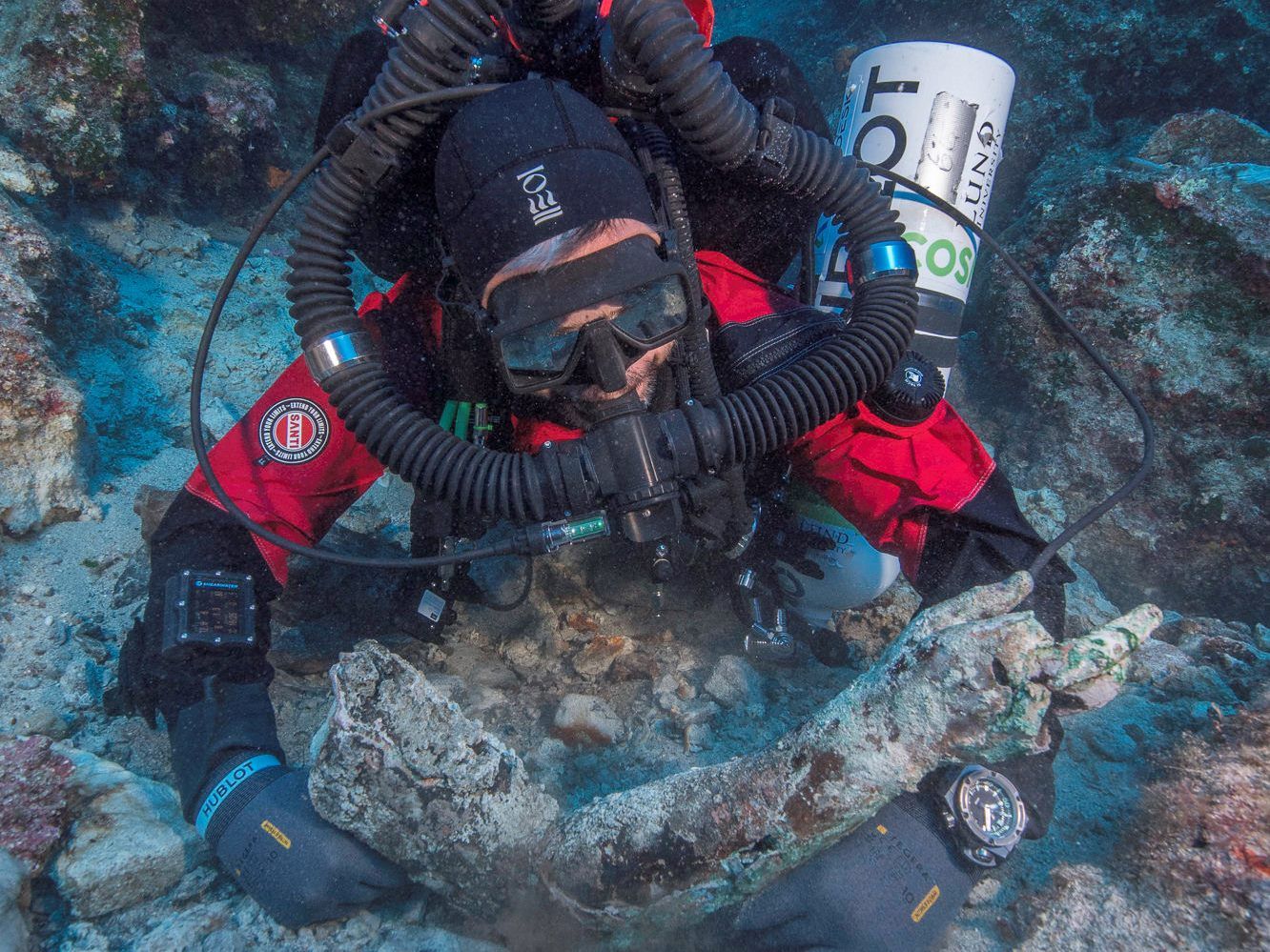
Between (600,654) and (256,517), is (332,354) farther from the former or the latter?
(600,654)

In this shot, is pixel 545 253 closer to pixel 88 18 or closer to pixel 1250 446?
pixel 1250 446

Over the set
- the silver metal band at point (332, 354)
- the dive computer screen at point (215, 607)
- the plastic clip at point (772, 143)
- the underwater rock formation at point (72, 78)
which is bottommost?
the dive computer screen at point (215, 607)

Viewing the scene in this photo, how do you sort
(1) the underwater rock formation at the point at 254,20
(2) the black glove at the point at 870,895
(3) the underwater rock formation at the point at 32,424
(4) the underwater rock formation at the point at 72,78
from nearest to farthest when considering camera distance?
(2) the black glove at the point at 870,895 < (3) the underwater rock formation at the point at 32,424 < (4) the underwater rock formation at the point at 72,78 < (1) the underwater rock formation at the point at 254,20

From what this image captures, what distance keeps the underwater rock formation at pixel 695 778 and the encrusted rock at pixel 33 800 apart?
30.5 inches

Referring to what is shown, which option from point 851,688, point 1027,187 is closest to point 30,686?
point 851,688

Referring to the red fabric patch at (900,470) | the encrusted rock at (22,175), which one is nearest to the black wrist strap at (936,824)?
the red fabric patch at (900,470)

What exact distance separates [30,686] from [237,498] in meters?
0.98

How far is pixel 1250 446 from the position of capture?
3508mm

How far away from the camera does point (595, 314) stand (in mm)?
Result: 1962

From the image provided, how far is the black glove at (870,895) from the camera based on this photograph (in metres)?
1.52

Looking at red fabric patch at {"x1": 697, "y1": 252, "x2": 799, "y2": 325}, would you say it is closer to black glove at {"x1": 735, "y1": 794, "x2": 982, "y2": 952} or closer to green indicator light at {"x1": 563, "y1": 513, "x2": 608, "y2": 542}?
green indicator light at {"x1": 563, "y1": 513, "x2": 608, "y2": 542}

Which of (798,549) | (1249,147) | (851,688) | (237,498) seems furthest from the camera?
(1249,147)

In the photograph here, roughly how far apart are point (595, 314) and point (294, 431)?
137 cm

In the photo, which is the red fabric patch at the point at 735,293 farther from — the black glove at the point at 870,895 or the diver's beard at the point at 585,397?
the black glove at the point at 870,895
